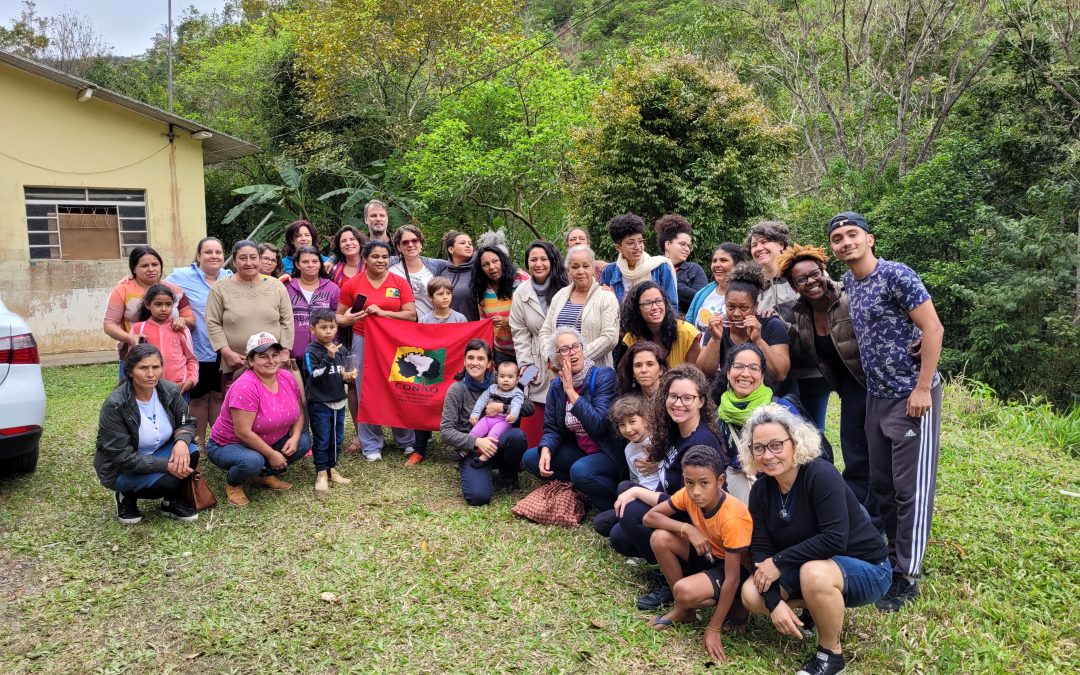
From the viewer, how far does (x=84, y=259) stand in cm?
1229

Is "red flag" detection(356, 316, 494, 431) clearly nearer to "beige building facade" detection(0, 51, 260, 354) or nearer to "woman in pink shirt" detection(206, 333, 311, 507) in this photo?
Result: "woman in pink shirt" detection(206, 333, 311, 507)

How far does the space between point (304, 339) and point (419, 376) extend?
999 mm

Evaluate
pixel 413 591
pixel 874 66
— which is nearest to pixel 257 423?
pixel 413 591

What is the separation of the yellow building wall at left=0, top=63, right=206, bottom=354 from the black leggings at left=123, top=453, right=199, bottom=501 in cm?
888

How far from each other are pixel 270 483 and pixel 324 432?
53cm

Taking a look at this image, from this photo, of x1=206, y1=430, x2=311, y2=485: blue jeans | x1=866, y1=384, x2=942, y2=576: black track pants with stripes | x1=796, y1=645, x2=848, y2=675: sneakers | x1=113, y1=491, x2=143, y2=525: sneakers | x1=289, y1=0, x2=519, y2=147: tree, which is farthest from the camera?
x1=289, y1=0, x2=519, y2=147: tree

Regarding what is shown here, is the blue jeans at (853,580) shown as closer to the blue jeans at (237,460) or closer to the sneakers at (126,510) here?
the blue jeans at (237,460)

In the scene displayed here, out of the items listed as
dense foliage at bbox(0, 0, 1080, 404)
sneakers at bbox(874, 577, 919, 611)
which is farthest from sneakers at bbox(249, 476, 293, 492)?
dense foliage at bbox(0, 0, 1080, 404)

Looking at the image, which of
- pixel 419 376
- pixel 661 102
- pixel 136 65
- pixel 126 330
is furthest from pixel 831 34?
pixel 136 65

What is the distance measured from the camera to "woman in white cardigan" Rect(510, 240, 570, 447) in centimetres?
563

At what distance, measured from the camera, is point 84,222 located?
1223cm

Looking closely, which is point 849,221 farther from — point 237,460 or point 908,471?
point 237,460

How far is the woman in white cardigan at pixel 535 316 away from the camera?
5.63 m

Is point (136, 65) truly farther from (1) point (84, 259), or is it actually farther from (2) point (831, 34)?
(2) point (831, 34)
